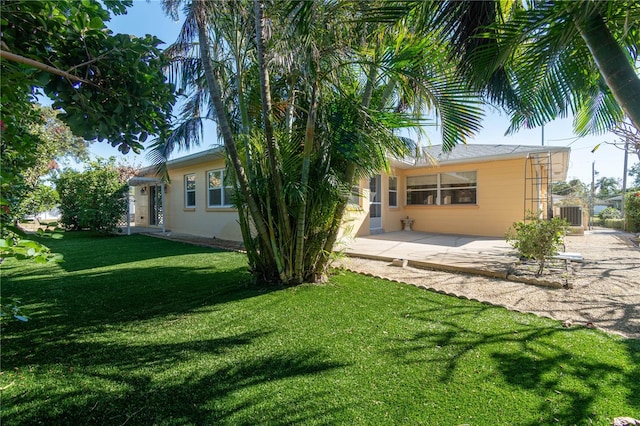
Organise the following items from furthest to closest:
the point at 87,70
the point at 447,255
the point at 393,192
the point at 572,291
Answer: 1. the point at 393,192
2. the point at 447,255
3. the point at 572,291
4. the point at 87,70

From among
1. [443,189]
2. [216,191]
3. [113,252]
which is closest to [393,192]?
[443,189]

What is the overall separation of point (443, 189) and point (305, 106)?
10.2 meters

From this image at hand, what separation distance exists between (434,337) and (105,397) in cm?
304

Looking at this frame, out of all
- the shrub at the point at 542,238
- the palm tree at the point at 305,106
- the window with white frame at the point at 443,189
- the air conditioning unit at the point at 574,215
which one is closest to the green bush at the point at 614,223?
the air conditioning unit at the point at 574,215

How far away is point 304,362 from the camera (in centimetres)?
281

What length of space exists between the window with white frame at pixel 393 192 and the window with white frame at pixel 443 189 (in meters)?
0.75

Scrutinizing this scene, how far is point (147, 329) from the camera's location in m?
3.56

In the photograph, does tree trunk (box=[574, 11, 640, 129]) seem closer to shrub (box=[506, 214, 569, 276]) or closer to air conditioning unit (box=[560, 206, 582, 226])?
shrub (box=[506, 214, 569, 276])

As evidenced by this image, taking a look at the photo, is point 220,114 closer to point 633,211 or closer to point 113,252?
point 113,252

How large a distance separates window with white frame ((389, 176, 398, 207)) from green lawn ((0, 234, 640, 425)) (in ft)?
31.1

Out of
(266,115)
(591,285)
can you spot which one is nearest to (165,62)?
(266,115)

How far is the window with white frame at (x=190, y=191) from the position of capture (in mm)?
13953

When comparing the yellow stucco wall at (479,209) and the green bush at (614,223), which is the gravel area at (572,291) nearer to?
the yellow stucco wall at (479,209)

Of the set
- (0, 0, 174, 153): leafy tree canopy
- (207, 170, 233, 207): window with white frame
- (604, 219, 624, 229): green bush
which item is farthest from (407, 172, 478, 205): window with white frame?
(604, 219, 624, 229): green bush
